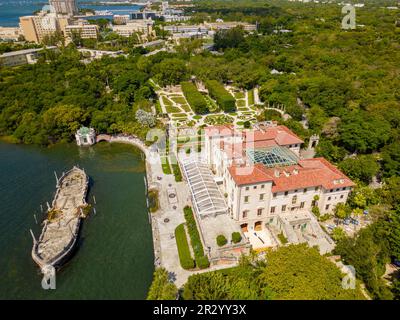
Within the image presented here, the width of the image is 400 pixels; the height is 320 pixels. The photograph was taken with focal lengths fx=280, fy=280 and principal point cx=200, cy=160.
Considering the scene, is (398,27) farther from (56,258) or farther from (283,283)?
(56,258)

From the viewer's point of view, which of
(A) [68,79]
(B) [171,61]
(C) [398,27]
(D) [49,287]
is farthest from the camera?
(C) [398,27]

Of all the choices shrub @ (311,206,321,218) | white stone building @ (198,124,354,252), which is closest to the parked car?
white stone building @ (198,124,354,252)

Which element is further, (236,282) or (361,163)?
(361,163)

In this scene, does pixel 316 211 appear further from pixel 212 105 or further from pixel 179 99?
pixel 179 99

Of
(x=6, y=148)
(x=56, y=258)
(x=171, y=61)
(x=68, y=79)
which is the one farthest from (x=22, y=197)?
(x=171, y=61)

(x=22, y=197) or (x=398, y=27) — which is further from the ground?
(x=398, y=27)

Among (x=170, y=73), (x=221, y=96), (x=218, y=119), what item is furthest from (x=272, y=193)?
(x=170, y=73)

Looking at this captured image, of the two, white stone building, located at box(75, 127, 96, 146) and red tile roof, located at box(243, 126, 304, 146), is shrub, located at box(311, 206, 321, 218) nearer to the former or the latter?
red tile roof, located at box(243, 126, 304, 146)
